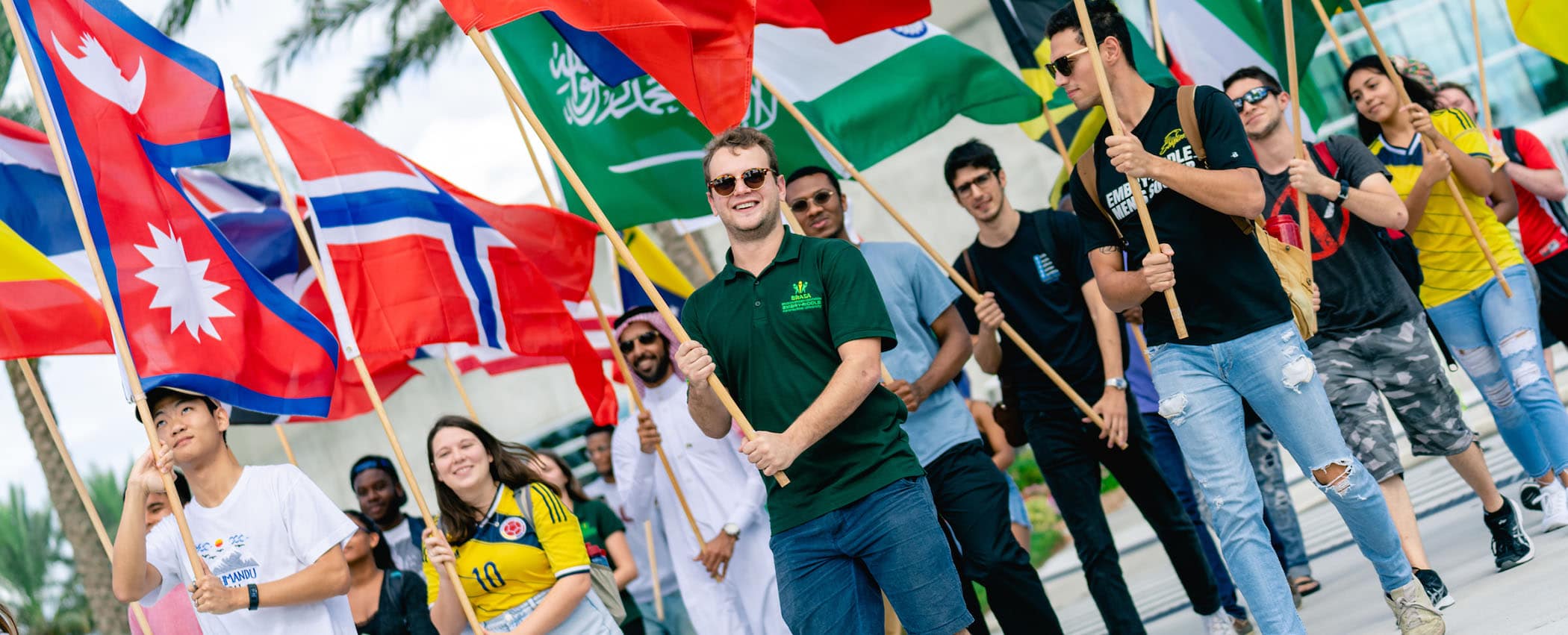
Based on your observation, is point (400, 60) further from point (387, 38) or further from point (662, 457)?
point (662, 457)

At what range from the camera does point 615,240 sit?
460 cm

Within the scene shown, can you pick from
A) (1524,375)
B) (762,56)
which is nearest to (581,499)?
(762,56)

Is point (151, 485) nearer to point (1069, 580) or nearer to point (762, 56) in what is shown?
point (762, 56)

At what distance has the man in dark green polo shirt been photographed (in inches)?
163

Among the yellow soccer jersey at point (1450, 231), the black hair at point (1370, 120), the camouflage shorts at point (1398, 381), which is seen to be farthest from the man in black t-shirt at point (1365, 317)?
the black hair at point (1370, 120)

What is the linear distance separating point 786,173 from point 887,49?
31.6 inches

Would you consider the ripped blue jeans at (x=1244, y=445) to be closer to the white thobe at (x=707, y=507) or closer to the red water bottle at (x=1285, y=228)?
the red water bottle at (x=1285, y=228)

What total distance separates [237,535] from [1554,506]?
5.19 m

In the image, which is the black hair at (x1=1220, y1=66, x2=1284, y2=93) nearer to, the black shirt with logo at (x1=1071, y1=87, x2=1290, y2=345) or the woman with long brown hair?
the black shirt with logo at (x1=1071, y1=87, x2=1290, y2=345)

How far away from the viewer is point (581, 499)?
8062 millimetres

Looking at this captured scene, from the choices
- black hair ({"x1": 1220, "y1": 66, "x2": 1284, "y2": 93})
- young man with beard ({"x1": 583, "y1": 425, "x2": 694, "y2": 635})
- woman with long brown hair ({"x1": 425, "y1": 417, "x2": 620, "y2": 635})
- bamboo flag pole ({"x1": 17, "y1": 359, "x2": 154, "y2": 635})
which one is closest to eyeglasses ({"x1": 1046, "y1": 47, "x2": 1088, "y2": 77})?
black hair ({"x1": 1220, "y1": 66, "x2": 1284, "y2": 93})

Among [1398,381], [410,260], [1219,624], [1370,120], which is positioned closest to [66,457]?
[410,260]

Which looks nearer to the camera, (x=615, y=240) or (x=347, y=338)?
(x=615, y=240)

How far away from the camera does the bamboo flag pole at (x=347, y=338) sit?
5176 millimetres
